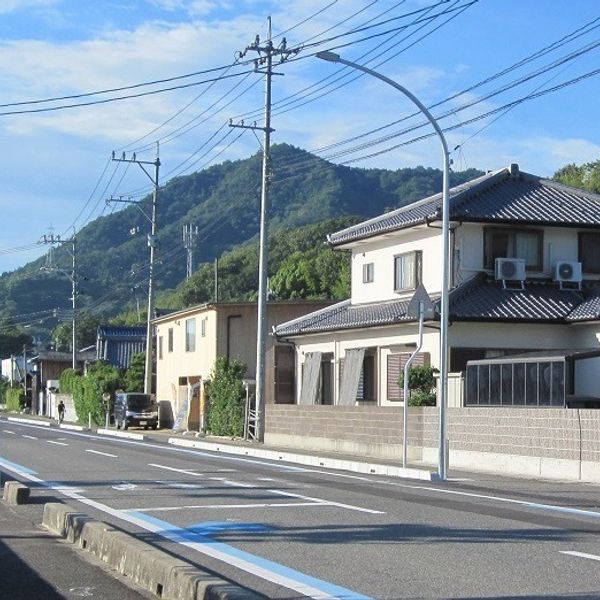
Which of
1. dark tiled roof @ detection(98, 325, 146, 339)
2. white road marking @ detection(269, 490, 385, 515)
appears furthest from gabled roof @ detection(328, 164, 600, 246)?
dark tiled roof @ detection(98, 325, 146, 339)

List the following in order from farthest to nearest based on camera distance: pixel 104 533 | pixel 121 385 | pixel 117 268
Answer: pixel 117 268
pixel 121 385
pixel 104 533

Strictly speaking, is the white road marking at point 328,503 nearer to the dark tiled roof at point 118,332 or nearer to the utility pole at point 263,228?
the utility pole at point 263,228

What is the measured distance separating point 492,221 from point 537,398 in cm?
900

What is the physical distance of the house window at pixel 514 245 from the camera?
110 feet

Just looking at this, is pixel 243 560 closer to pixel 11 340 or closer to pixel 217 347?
pixel 217 347

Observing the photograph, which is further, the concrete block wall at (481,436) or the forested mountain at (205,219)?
the forested mountain at (205,219)

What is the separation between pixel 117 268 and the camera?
121 metres

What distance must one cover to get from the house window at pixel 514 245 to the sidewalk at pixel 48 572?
22270 mm

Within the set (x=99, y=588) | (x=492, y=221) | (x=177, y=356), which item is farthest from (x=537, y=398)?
(x=177, y=356)

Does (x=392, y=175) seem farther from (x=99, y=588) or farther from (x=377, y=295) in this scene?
(x=99, y=588)

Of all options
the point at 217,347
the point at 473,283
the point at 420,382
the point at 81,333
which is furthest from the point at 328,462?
the point at 81,333

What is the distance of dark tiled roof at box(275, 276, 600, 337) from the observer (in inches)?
1225

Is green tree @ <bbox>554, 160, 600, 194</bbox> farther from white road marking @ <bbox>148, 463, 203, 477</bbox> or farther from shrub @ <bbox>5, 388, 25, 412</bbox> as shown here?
shrub @ <bbox>5, 388, 25, 412</bbox>

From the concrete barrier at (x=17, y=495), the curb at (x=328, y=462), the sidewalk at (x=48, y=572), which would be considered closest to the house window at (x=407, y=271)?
the curb at (x=328, y=462)
